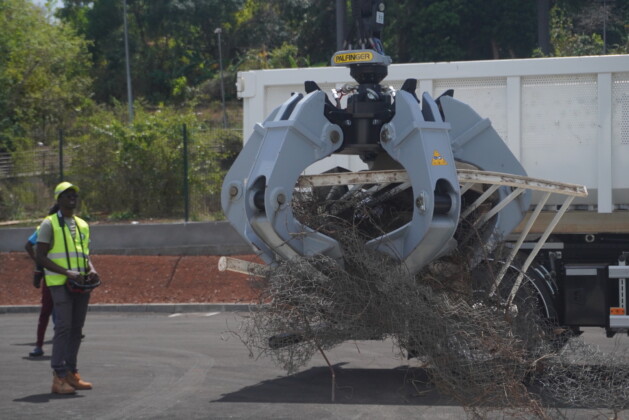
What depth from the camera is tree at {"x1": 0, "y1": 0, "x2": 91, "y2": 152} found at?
29672 millimetres

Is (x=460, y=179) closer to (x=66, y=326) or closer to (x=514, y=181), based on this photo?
(x=514, y=181)

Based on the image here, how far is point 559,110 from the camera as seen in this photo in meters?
9.40

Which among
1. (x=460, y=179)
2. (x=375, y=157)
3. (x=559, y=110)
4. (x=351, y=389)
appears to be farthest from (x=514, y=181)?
(x=351, y=389)

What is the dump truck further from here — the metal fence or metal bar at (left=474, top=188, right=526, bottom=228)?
the metal fence

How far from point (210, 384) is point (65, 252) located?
1.75 m

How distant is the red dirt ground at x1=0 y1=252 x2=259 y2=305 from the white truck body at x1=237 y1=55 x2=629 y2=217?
682cm

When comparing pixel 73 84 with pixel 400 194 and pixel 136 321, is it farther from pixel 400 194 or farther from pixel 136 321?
pixel 400 194

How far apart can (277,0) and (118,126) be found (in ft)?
84.1

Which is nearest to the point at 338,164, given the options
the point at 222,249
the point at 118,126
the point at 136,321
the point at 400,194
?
the point at 400,194

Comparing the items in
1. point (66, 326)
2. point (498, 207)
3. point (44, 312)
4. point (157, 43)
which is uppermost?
point (157, 43)

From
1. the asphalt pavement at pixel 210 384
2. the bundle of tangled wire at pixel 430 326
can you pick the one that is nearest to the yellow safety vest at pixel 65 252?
the asphalt pavement at pixel 210 384

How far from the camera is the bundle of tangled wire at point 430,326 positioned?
22.0 feet

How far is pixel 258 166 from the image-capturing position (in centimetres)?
748

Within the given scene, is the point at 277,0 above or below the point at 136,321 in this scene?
above
